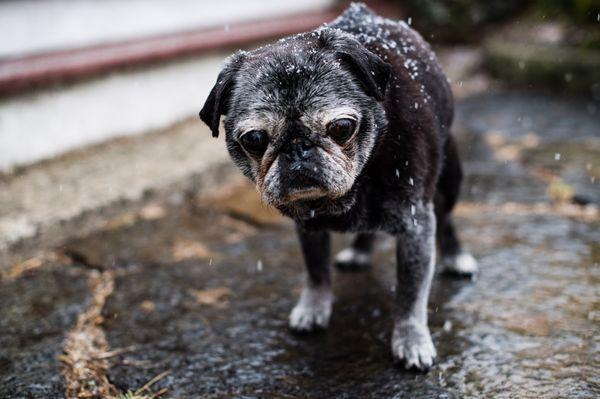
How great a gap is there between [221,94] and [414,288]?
115 cm

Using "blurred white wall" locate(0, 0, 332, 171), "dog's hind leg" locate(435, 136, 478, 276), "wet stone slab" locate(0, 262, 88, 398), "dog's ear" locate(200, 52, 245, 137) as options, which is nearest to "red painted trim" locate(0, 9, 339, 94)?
"blurred white wall" locate(0, 0, 332, 171)

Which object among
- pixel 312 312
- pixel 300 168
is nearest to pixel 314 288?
pixel 312 312

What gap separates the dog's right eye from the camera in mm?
2225

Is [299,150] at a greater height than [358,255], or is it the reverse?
[299,150]

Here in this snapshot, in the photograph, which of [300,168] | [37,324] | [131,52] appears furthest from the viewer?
[131,52]

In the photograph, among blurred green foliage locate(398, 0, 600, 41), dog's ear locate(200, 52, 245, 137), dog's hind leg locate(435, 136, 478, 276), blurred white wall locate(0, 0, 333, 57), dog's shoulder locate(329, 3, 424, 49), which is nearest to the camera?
dog's ear locate(200, 52, 245, 137)

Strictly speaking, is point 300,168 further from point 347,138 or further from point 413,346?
point 413,346

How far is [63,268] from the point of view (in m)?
3.56

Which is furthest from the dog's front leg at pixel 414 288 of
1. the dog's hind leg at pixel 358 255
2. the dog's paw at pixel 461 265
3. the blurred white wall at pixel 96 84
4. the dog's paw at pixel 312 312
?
the blurred white wall at pixel 96 84

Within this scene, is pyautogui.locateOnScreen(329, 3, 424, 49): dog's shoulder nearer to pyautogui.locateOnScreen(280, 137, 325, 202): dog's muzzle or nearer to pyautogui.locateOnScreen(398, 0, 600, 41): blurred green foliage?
pyautogui.locateOnScreen(280, 137, 325, 202): dog's muzzle

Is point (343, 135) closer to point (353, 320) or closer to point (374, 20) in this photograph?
point (374, 20)

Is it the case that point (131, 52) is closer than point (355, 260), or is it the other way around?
point (355, 260)

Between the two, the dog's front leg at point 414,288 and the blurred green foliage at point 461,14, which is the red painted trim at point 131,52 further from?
the dog's front leg at point 414,288

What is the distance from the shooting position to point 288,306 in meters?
3.12
